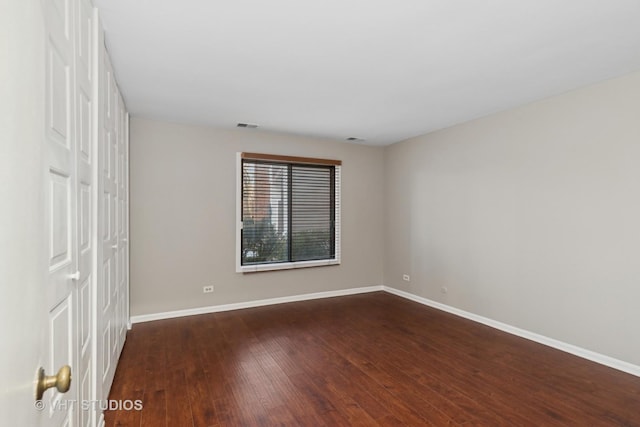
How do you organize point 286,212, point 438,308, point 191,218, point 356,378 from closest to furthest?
point 356,378 < point 191,218 < point 438,308 < point 286,212

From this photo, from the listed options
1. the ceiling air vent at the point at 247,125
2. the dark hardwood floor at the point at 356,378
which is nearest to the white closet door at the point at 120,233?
the dark hardwood floor at the point at 356,378

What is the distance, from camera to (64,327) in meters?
1.17

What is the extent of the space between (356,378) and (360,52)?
8.48 feet

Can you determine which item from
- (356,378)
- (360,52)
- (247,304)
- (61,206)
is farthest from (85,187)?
(247,304)

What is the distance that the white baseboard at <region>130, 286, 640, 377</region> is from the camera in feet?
9.50

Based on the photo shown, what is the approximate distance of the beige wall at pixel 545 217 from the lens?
281 centimetres

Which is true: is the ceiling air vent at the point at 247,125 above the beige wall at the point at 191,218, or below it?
above

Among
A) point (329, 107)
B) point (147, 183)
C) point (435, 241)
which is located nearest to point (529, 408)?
point (435, 241)

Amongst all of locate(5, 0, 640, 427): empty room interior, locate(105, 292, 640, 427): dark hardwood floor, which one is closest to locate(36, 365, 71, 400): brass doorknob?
locate(5, 0, 640, 427): empty room interior

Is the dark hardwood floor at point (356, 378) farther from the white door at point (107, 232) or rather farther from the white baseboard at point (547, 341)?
the white door at point (107, 232)

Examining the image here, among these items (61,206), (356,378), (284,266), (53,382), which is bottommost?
(356,378)

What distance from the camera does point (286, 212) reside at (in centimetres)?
496

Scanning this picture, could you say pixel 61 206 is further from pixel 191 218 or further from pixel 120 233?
pixel 191 218

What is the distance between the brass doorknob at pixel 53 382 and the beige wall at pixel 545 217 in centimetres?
382
